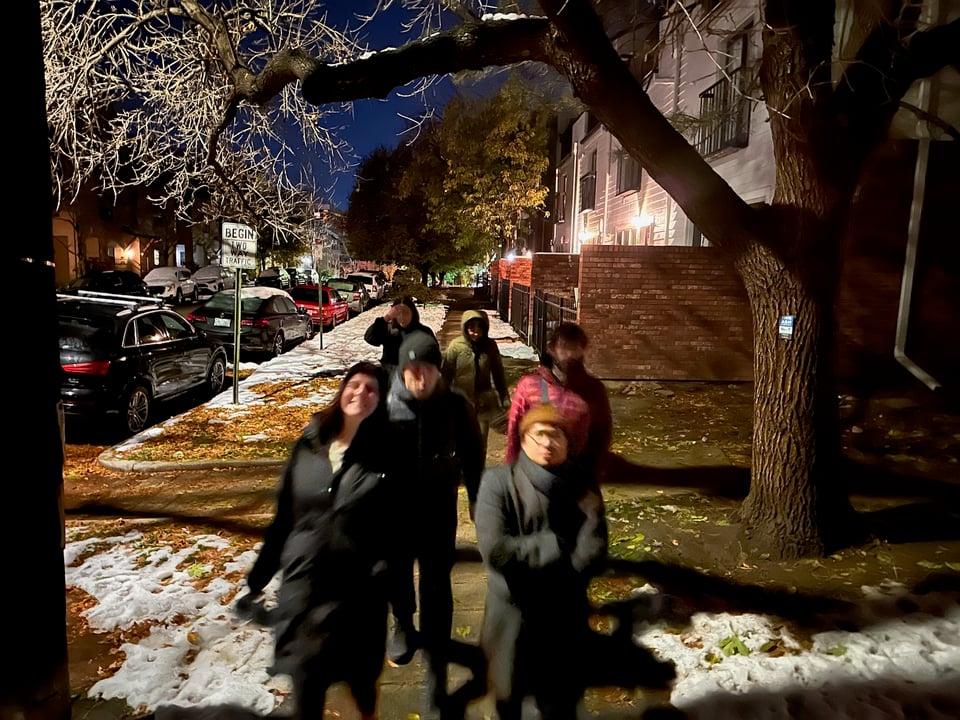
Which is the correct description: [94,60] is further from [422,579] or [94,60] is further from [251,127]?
[422,579]

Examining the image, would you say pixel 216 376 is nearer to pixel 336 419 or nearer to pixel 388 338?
pixel 388 338

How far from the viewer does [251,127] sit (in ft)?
29.5

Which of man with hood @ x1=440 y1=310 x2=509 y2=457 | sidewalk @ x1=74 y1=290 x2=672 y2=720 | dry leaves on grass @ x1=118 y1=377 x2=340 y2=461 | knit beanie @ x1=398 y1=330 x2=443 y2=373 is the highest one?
knit beanie @ x1=398 y1=330 x2=443 y2=373

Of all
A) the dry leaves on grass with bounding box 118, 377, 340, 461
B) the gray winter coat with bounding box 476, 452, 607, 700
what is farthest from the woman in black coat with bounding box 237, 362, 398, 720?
the dry leaves on grass with bounding box 118, 377, 340, 461

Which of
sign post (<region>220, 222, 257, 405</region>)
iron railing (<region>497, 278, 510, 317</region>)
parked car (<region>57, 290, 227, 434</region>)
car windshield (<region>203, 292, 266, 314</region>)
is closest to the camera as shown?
parked car (<region>57, 290, 227, 434</region>)

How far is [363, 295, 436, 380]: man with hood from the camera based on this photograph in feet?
16.4

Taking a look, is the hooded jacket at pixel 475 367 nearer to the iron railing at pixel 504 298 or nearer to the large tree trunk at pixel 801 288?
the large tree trunk at pixel 801 288

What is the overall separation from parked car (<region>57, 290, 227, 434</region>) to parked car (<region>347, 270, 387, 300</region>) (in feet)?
75.7

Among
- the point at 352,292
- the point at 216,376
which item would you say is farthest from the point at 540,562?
the point at 352,292

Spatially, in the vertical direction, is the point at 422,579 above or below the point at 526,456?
below

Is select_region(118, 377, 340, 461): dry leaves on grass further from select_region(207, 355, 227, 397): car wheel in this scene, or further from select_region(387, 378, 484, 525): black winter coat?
select_region(387, 378, 484, 525): black winter coat

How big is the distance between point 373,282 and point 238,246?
26.1 metres

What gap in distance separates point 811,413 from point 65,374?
7916 mm

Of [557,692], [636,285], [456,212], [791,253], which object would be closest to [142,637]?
[557,692]
